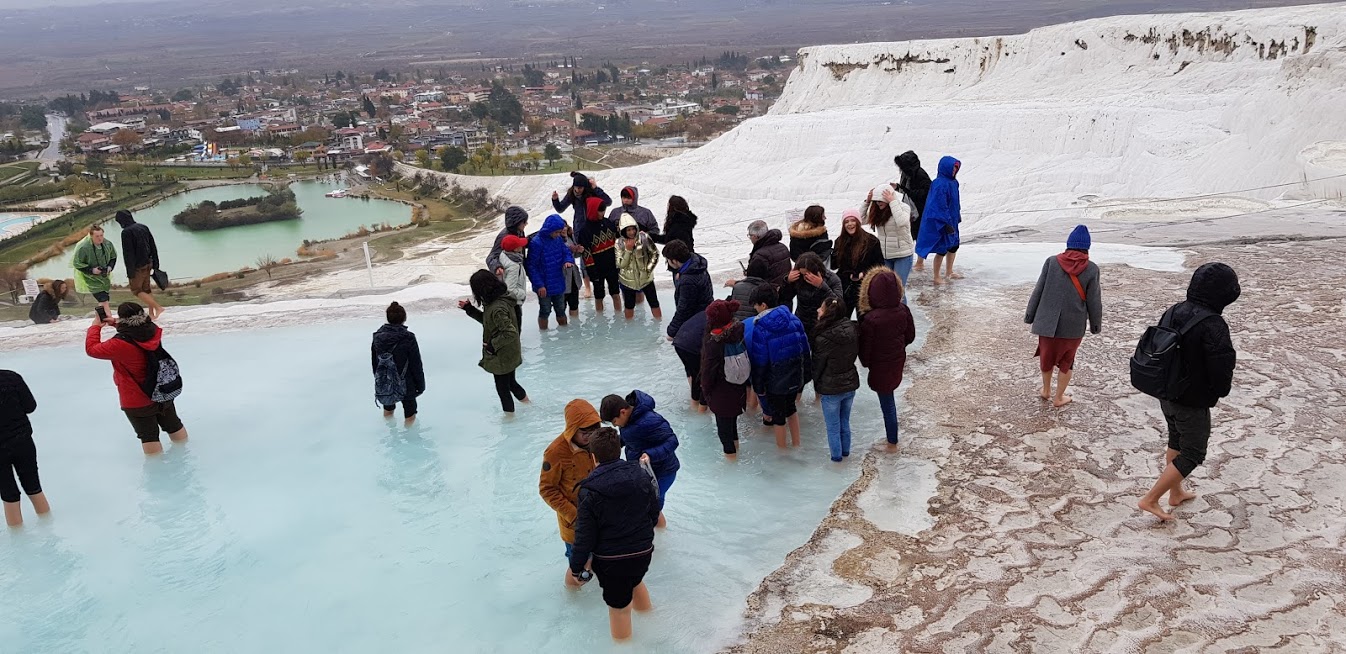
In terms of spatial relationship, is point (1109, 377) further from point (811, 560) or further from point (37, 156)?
point (37, 156)

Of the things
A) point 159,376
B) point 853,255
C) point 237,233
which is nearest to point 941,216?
point 853,255

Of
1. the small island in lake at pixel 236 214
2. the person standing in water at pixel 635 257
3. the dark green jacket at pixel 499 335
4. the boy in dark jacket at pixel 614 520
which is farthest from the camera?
the small island in lake at pixel 236 214

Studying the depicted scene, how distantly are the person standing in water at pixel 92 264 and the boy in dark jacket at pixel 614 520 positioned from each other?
7.63 m

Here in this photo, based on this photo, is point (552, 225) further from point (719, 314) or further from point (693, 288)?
point (719, 314)

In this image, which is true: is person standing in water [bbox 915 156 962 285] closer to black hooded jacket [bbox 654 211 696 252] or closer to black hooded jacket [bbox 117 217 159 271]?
black hooded jacket [bbox 654 211 696 252]

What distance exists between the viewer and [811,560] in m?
4.71

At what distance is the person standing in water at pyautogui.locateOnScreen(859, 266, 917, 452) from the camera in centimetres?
538

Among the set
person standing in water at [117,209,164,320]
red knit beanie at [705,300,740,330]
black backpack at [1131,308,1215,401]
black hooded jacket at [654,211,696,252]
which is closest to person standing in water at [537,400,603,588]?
red knit beanie at [705,300,740,330]

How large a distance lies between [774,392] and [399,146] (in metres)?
92.4

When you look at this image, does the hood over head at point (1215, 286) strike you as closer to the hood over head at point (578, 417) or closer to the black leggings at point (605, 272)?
the hood over head at point (578, 417)

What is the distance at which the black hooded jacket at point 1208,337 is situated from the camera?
4.21 meters

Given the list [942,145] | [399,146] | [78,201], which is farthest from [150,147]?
[942,145]

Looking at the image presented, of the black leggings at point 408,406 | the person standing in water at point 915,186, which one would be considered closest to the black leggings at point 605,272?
the black leggings at point 408,406

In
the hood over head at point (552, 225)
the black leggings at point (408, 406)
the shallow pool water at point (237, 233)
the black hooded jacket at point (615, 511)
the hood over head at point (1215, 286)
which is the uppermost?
the hood over head at point (552, 225)
